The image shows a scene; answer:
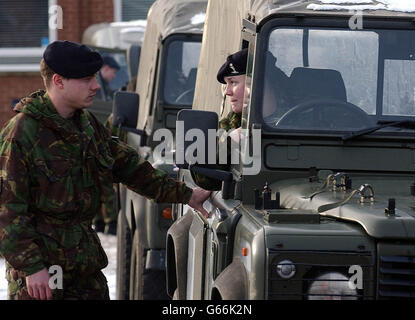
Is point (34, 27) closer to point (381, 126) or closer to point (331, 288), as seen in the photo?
point (381, 126)

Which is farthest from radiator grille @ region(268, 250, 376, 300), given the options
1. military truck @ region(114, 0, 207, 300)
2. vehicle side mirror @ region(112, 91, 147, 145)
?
vehicle side mirror @ region(112, 91, 147, 145)

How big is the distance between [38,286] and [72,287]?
259 millimetres

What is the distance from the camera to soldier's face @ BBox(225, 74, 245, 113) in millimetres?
6305

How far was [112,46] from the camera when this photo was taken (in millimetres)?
18766

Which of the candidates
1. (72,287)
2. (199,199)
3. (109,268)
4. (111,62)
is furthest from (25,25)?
(72,287)

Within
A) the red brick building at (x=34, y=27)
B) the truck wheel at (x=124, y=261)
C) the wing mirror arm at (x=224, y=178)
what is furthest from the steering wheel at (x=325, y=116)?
the red brick building at (x=34, y=27)

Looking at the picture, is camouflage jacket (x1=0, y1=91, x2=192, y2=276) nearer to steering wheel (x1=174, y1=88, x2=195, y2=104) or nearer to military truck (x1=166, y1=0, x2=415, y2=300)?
military truck (x1=166, y1=0, x2=415, y2=300)

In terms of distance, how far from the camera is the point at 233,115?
256 inches

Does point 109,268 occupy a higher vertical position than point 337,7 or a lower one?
lower
